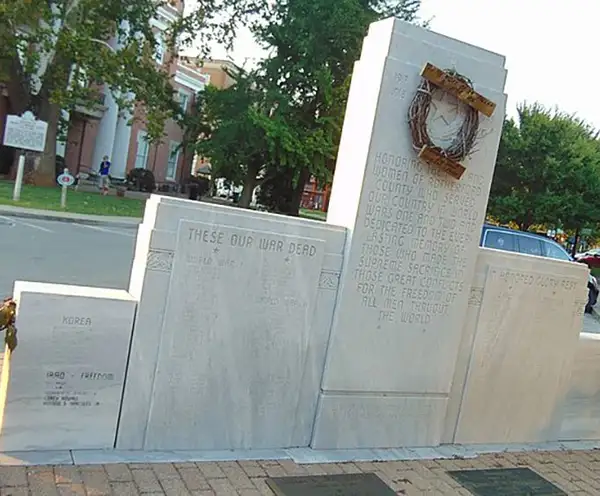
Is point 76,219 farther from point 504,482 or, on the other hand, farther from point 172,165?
point 172,165

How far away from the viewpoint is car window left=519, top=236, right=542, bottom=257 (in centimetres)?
1318

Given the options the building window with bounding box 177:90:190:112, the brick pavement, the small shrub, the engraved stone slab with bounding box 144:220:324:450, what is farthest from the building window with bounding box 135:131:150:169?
the brick pavement

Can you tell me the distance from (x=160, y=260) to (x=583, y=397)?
162 inches

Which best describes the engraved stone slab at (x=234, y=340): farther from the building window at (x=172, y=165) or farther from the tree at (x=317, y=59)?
the building window at (x=172, y=165)

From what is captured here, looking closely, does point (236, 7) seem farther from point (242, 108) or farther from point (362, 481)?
point (362, 481)

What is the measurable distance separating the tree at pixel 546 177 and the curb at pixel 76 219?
17.8m

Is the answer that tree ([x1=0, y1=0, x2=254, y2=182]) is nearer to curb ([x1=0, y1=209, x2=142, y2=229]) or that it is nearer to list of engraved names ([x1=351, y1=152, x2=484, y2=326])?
curb ([x1=0, y1=209, x2=142, y2=229])

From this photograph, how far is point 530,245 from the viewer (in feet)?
43.7

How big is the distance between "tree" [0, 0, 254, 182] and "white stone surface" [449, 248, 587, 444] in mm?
21575

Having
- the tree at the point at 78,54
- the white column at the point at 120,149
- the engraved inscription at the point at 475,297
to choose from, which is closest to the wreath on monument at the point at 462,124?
the engraved inscription at the point at 475,297

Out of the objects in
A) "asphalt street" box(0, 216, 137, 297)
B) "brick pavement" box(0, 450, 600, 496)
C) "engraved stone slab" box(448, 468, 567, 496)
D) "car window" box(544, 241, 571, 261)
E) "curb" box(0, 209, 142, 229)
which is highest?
"car window" box(544, 241, 571, 261)

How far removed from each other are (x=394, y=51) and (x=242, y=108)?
26401mm

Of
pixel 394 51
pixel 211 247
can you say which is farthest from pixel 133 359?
pixel 394 51

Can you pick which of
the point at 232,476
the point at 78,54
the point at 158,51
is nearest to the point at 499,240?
the point at 232,476
